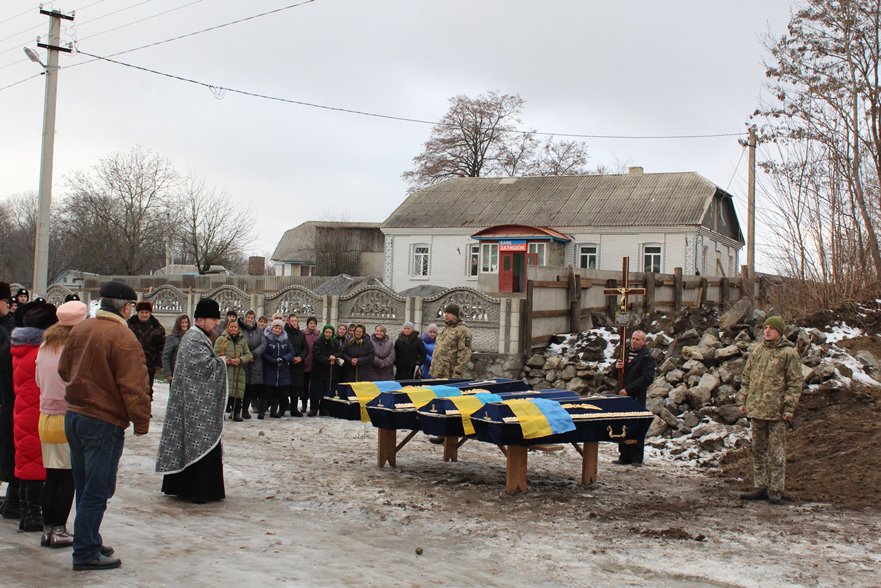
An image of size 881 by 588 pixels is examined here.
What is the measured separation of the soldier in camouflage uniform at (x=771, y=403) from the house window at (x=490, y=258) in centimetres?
2818

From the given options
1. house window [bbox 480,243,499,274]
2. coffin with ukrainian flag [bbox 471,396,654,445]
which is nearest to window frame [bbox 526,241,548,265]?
house window [bbox 480,243,499,274]

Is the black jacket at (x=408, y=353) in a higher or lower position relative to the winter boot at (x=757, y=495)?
higher

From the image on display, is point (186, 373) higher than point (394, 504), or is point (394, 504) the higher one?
point (186, 373)

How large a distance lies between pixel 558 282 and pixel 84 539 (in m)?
14.7

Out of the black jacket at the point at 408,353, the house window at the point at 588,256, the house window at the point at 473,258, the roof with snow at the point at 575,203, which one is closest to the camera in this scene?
Answer: the black jacket at the point at 408,353

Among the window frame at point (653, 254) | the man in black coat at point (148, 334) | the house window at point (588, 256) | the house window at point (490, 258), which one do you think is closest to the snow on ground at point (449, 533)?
the man in black coat at point (148, 334)

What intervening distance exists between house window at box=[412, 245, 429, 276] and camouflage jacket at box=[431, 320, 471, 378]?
92.9 feet

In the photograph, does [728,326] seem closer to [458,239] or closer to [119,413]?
[119,413]

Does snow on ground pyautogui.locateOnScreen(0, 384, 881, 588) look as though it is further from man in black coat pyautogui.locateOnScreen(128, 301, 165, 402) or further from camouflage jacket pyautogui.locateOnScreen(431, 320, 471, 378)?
→ man in black coat pyautogui.locateOnScreen(128, 301, 165, 402)

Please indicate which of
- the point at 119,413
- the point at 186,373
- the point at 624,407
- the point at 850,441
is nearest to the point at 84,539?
the point at 119,413

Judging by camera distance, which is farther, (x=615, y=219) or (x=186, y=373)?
(x=615, y=219)

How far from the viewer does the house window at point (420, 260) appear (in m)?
41.0

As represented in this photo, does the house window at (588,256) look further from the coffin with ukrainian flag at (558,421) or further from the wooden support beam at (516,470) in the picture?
the wooden support beam at (516,470)

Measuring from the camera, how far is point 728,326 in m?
16.1
